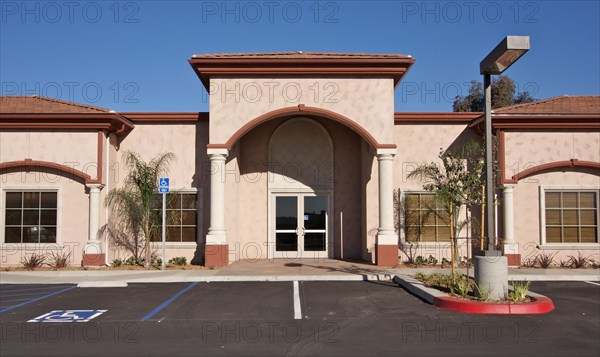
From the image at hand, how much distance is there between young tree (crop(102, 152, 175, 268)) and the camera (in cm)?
1781

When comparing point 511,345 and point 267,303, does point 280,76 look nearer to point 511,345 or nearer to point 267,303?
point 267,303

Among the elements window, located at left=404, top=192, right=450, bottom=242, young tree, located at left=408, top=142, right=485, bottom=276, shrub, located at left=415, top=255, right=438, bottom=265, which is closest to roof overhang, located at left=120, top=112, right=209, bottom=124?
young tree, located at left=408, top=142, right=485, bottom=276

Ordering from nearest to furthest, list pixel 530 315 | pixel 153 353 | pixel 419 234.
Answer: pixel 153 353, pixel 530 315, pixel 419 234

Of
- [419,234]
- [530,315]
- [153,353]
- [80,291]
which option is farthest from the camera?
[419,234]

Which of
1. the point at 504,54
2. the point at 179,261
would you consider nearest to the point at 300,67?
the point at 179,261

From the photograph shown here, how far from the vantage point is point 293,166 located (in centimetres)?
1983

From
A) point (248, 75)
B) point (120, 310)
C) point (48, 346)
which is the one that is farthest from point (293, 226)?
point (48, 346)

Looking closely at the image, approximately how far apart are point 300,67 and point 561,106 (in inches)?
345

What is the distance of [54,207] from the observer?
17.9 metres

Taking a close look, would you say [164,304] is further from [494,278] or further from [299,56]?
[299,56]

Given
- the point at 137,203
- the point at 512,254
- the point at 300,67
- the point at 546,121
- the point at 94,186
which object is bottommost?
the point at 512,254

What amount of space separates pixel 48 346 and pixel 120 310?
2.68 m

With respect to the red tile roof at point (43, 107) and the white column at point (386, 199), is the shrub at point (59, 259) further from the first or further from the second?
the white column at point (386, 199)

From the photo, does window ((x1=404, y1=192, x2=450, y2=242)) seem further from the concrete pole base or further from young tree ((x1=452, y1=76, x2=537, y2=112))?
young tree ((x1=452, y1=76, x2=537, y2=112))
